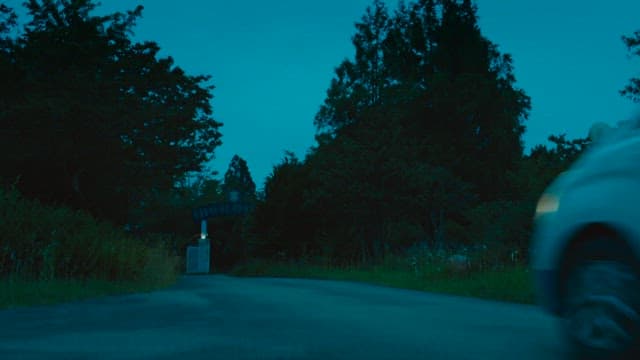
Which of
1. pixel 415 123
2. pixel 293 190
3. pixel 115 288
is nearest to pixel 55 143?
pixel 115 288

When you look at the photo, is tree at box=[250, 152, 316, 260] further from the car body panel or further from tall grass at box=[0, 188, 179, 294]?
the car body panel

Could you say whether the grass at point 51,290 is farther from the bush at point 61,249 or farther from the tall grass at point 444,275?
the tall grass at point 444,275

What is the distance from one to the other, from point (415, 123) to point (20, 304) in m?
42.4

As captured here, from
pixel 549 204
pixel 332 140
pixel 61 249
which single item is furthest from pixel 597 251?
pixel 332 140

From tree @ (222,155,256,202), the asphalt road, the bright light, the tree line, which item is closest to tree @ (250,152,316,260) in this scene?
the tree line

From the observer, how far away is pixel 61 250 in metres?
16.9

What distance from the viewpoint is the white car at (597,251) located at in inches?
188

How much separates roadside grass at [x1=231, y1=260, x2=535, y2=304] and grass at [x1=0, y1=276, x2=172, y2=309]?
20.1 ft

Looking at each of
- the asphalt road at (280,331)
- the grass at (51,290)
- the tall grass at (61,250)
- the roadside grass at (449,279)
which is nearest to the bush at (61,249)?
the tall grass at (61,250)

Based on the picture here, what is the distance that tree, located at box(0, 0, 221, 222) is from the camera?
24.9 m

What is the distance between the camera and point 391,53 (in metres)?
53.8

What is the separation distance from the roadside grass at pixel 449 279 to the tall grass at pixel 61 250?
6040 mm

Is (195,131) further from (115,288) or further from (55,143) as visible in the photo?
(115,288)

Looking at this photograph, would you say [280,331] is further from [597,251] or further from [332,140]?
[332,140]
